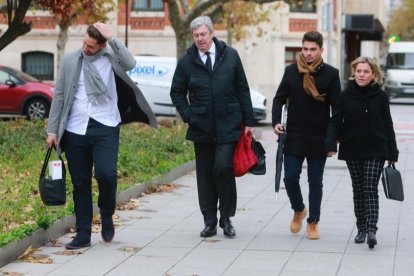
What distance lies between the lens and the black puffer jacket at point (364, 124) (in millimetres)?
9070

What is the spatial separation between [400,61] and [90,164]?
3646 cm

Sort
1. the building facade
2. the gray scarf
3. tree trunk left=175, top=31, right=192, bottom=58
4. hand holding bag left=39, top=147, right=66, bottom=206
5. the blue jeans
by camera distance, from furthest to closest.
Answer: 1. the building facade
2. tree trunk left=175, top=31, right=192, bottom=58
3. the blue jeans
4. hand holding bag left=39, top=147, right=66, bottom=206
5. the gray scarf

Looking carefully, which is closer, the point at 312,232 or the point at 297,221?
the point at 312,232

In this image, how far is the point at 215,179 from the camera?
31.6 ft

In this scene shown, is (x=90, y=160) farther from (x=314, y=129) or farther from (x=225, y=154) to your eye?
(x=314, y=129)

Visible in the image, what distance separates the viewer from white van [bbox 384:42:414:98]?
1699 inches

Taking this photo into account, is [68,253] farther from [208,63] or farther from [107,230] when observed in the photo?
[208,63]

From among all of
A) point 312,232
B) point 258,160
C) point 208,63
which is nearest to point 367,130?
point 258,160

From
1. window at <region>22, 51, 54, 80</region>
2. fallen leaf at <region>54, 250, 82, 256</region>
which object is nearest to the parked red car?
window at <region>22, 51, 54, 80</region>

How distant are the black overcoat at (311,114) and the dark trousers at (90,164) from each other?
5.15 feet

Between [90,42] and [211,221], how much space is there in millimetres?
1997

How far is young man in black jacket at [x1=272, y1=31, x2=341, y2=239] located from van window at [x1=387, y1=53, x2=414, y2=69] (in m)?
35.3

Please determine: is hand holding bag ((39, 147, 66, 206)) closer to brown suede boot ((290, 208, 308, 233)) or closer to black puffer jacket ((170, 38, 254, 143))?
black puffer jacket ((170, 38, 254, 143))

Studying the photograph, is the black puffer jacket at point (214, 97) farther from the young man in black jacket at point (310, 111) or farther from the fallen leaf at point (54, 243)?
the fallen leaf at point (54, 243)
